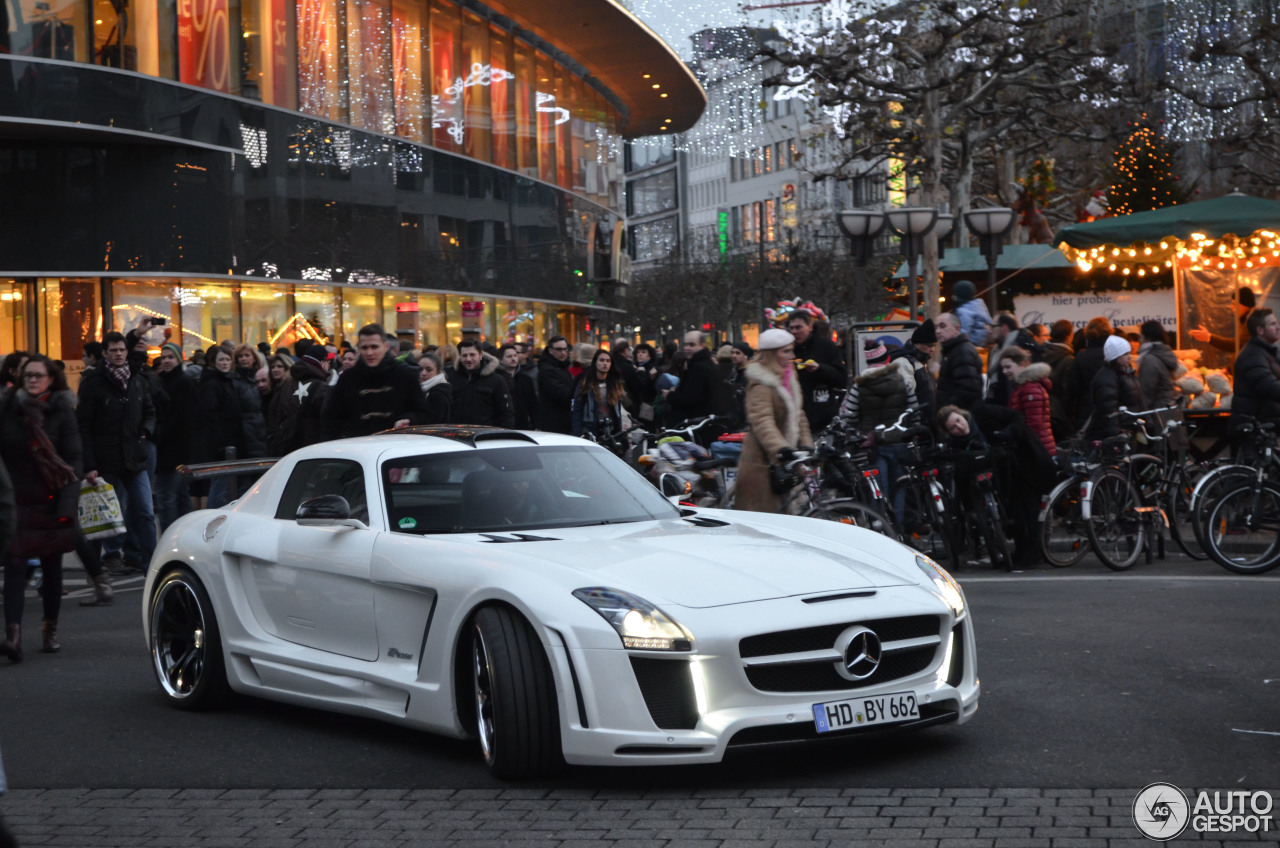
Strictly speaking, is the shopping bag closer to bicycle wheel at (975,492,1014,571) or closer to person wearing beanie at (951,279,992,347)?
bicycle wheel at (975,492,1014,571)

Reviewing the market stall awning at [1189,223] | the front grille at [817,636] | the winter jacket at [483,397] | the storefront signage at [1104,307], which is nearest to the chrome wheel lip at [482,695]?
the front grille at [817,636]

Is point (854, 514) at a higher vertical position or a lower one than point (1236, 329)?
lower

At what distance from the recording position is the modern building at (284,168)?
85.0ft

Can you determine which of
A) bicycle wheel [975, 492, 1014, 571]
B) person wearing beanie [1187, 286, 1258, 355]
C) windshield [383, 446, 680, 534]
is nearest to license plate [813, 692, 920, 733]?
windshield [383, 446, 680, 534]

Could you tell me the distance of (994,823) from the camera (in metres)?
5.30

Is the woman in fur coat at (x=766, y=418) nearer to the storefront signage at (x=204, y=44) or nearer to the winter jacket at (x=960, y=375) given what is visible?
the winter jacket at (x=960, y=375)

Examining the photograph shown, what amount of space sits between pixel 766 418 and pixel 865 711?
17.6 feet

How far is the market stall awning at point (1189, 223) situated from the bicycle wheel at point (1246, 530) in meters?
7.36

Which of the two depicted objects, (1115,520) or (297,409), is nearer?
(1115,520)

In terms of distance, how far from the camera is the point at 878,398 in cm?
1320

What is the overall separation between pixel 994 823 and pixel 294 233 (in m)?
26.4

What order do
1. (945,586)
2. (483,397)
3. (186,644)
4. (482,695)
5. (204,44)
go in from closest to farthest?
(482,695) < (945,586) < (186,644) < (483,397) < (204,44)

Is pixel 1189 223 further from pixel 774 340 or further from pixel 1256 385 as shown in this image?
pixel 774 340

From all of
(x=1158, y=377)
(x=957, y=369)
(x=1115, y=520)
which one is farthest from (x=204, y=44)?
(x=1115, y=520)
